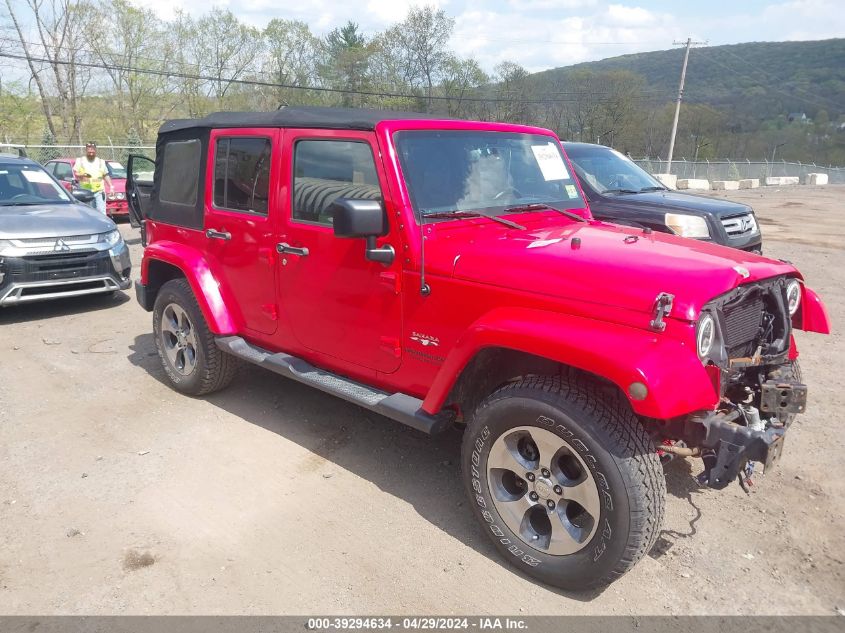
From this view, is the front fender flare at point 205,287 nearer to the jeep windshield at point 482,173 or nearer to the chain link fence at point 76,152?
Answer: the jeep windshield at point 482,173

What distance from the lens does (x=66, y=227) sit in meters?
6.99

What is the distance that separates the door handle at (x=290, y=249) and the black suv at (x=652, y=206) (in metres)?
4.44

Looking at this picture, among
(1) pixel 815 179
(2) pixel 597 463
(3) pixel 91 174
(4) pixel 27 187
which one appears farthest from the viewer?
(1) pixel 815 179

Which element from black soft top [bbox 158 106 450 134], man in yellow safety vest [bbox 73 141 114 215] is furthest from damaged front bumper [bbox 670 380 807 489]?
man in yellow safety vest [bbox 73 141 114 215]

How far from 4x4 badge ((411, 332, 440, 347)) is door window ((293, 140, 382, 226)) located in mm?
737

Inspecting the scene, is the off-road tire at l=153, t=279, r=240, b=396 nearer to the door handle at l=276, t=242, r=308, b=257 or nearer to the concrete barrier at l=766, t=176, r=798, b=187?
the door handle at l=276, t=242, r=308, b=257

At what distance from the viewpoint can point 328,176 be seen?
3.59 m

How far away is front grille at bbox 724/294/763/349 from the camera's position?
275cm

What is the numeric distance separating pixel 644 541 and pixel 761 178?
4797 cm

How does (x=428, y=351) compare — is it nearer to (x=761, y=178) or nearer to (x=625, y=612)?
(x=625, y=612)

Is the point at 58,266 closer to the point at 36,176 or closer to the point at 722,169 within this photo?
the point at 36,176

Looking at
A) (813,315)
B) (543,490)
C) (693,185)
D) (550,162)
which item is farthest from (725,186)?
(543,490)

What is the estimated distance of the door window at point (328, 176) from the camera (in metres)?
3.37

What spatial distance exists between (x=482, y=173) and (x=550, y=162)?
67cm
